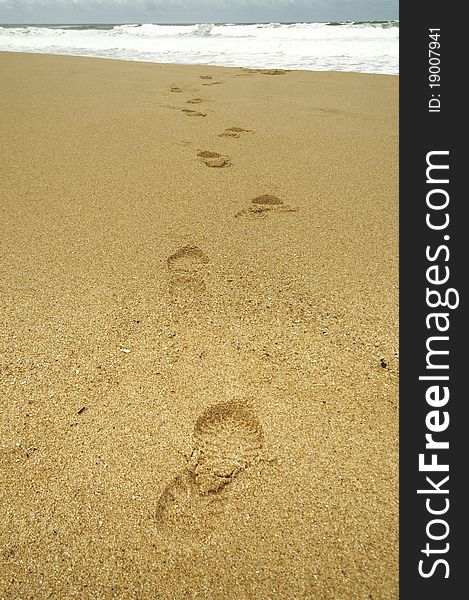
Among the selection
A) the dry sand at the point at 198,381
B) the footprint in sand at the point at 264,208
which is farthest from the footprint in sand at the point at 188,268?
the footprint in sand at the point at 264,208

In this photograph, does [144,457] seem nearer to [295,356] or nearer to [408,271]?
[295,356]

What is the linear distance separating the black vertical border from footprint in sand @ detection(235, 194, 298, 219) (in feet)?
1.60

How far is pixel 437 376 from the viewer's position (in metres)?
0.95

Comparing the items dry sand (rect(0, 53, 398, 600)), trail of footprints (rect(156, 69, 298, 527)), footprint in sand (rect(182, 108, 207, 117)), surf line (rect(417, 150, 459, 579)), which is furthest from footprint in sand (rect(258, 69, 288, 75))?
trail of footprints (rect(156, 69, 298, 527))

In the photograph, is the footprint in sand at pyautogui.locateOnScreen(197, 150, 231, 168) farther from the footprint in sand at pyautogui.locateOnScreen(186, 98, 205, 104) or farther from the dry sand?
the footprint in sand at pyautogui.locateOnScreen(186, 98, 205, 104)

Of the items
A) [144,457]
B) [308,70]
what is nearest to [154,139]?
[144,457]

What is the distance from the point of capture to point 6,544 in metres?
0.71

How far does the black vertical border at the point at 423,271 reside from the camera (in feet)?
2.47

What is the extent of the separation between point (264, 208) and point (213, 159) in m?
0.60

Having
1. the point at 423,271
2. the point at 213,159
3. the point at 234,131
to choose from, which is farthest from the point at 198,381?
the point at 234,131

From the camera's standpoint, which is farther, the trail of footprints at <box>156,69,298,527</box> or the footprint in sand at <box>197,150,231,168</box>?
the footprint in sand at <box>197,150,231,168</box>

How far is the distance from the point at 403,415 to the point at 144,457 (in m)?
0.55

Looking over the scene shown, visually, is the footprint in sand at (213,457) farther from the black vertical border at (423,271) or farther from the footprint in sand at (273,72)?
the footprint in sand at (273,72)

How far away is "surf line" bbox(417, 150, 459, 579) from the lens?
30.4 inches
